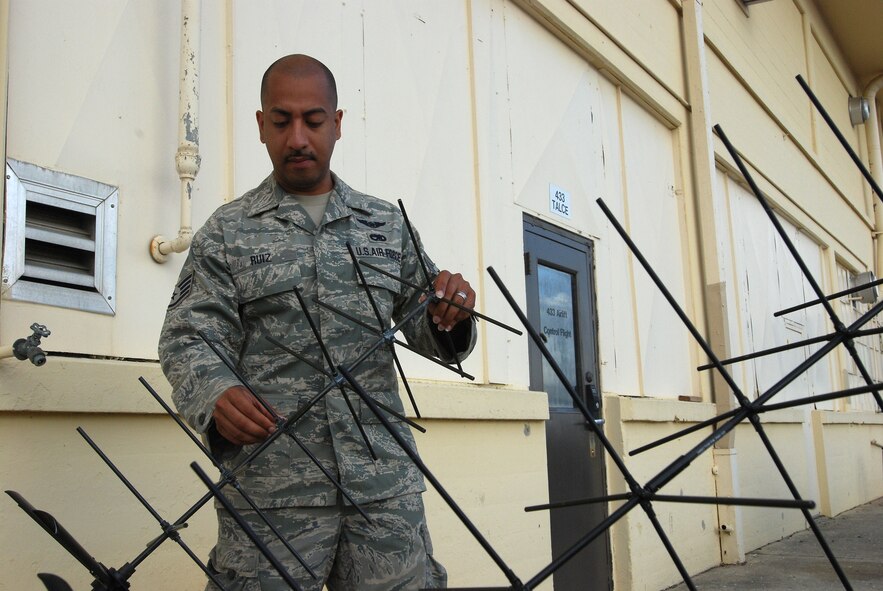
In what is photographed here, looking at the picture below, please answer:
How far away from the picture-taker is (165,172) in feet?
8.20

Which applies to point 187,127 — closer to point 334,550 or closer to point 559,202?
point 334,550

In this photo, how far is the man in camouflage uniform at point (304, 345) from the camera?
1.69 meters

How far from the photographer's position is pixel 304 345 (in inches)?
70.5

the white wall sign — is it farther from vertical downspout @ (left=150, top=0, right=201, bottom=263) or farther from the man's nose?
the man's nose

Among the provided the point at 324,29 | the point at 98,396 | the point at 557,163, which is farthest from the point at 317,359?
the point at 557,163

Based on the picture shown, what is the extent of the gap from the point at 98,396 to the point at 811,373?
919 centimetres

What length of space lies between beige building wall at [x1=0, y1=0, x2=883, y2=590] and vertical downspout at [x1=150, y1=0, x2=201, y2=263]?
70 mm

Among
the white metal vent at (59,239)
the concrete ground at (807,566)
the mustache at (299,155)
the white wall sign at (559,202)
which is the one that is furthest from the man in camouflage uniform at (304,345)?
the concrete ground at (807,566)

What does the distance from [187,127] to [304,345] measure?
988 millimetres

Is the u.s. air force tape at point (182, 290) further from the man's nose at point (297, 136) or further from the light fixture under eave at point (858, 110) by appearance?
the light fixture under eave at point (858, 110)

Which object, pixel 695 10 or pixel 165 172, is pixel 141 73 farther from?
pixel 695 10

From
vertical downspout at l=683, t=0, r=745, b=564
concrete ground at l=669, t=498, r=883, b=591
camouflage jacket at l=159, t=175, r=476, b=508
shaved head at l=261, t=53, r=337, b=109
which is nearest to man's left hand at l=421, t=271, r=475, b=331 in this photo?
camouflage jacket at l=159, t=175, r=476, b=508

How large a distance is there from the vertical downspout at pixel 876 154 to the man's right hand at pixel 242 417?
1281cm

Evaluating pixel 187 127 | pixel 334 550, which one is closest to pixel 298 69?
pixel 187 127
